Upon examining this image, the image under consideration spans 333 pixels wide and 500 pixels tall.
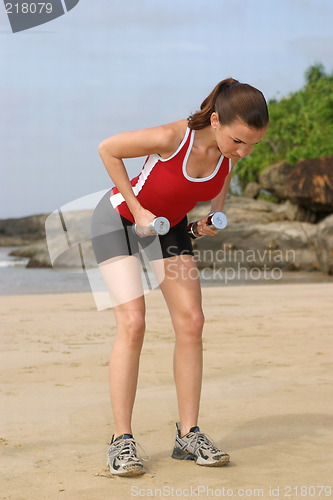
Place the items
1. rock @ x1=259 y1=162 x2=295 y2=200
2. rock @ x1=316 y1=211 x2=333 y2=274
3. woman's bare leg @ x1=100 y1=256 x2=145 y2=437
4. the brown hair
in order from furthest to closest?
rock @ x1=259 y1=162 x2=295 y2=200
rock @ x1=316 y1=211 x2=333 y2=274
woman's bare leg @ x1=100 y1=256 x2=145 y2=437
the brown hair

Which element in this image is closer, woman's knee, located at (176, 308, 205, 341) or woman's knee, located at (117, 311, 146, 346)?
woman's knee, located at (117, 311, 146, 346)

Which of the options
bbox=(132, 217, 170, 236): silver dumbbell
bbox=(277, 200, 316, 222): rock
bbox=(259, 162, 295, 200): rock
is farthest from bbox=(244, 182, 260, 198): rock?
bbox=(132, 217, 170, 236): silver dumbbell

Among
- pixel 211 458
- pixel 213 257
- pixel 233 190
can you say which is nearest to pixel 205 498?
pixel 211 458

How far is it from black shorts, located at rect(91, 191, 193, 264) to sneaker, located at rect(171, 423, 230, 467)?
856 millimetres

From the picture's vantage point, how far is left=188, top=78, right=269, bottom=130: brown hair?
3.27 metres

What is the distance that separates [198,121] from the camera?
341 cm

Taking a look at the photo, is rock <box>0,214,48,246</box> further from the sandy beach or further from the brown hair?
the brown hair

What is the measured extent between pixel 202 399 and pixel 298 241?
671 inches

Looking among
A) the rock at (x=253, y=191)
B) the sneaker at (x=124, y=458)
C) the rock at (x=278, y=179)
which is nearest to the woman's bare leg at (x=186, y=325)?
the sneaker at (x=124, y=458)

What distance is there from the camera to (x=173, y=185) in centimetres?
341

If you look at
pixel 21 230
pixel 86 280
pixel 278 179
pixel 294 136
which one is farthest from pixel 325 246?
pixel 21 230

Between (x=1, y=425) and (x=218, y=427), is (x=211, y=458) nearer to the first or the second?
(x=218, y=427)

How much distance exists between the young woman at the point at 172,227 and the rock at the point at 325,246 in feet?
49.2


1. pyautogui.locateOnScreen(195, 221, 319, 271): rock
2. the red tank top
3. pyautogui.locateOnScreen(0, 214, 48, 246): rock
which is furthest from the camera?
pyautogui.locateOnScreen(0, 214, 48, 246): rock
